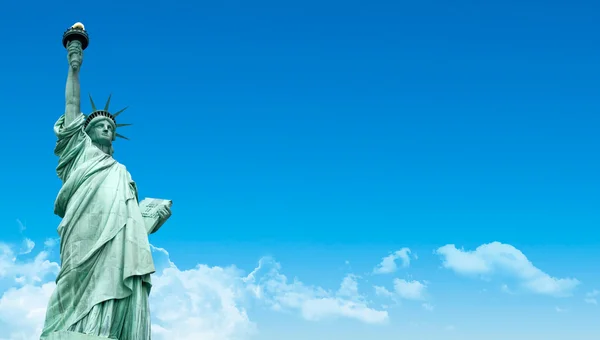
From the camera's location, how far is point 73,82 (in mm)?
21281

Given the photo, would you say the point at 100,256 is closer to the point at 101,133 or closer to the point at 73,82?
the point at 101,133

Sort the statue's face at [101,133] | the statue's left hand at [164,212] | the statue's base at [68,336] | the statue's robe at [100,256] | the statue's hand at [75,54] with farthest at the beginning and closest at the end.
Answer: the statue's hand at [75,54], the statue's face at [101,133], the statue's left hand at [164,212], the statue's robe at [100,256], the statue's base at [68,336]

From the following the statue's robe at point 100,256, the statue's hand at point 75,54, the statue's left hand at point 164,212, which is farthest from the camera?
the statue's hand at point 75,54

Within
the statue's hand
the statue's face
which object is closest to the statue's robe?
the statue's face

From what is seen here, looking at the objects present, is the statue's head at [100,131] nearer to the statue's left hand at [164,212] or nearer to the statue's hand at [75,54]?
the statue's hand at [75,54]

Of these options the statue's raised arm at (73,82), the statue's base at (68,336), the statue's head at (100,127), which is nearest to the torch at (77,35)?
the statue's raised arm at (73,82)

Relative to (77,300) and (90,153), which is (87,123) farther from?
(77,300)

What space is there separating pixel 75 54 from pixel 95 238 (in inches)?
254

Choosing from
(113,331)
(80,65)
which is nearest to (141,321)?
(113,331)

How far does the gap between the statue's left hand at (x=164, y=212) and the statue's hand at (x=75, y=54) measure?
532 cm

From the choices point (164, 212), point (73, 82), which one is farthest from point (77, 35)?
point (164, 212)

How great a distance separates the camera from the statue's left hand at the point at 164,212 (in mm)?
20562

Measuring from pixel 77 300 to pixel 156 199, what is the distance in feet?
14.0

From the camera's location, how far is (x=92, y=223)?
1897 centimetres
